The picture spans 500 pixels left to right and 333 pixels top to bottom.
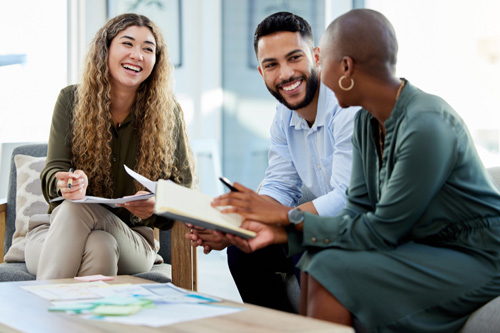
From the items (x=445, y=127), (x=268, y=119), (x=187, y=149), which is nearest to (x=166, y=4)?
(x=268, y=119)

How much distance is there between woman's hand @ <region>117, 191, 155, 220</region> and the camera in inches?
84.3

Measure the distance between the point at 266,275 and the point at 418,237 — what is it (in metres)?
0.70

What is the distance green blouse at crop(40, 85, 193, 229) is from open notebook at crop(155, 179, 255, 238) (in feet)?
2.58

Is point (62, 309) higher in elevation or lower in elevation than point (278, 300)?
higher

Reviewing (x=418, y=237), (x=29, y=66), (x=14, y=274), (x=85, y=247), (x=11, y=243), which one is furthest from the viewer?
(x=29, y=66)

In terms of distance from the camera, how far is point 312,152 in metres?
2.17

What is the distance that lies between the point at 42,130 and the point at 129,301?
3.50 metres

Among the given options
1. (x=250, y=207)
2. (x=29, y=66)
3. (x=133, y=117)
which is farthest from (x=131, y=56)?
(x=29, y=66)

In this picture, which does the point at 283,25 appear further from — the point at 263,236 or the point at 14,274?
the point at 14,274

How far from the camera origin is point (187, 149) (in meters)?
2.53

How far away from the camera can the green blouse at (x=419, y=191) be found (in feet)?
4.48

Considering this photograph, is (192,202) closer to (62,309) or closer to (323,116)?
(62,309)

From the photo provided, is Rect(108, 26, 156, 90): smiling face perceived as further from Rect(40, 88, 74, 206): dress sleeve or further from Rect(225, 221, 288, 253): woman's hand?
Rect(225, 221, 288, 253): woman's hand

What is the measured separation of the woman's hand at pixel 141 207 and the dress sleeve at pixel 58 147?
286 mm
